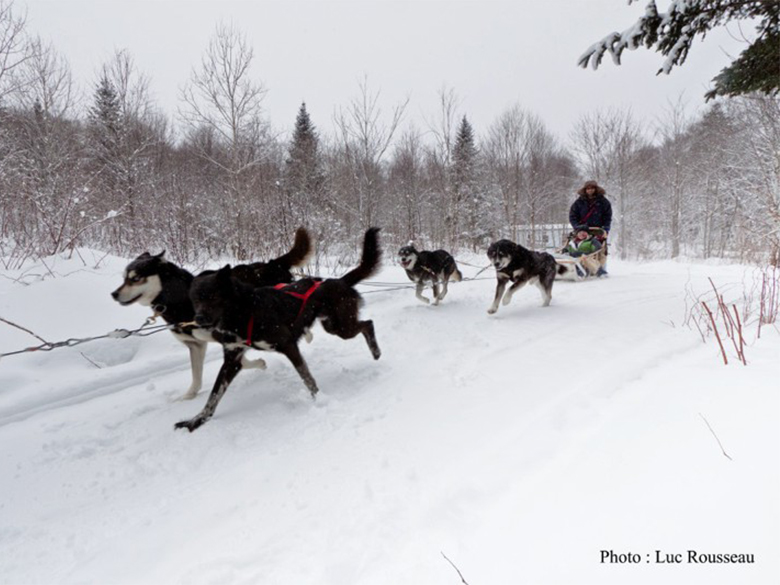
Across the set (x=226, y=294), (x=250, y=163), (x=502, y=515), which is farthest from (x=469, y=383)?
(x=250, y=163)

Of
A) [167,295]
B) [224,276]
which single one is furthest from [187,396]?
[224,276]

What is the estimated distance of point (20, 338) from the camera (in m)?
3.82

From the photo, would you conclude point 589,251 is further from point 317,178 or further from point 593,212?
point 317,178

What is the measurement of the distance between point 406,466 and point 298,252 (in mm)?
3068

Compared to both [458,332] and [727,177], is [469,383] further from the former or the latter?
[727,177]

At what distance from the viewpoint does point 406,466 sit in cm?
200

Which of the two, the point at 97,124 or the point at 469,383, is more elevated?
the point at 97,124

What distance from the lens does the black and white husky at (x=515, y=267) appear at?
5.34 m

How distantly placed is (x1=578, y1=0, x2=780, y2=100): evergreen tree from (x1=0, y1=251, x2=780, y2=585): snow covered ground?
117 inches

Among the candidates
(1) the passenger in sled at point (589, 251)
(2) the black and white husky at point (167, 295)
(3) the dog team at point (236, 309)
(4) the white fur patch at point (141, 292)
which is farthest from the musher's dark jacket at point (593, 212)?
(4) the white fur patch at point (141, 292)

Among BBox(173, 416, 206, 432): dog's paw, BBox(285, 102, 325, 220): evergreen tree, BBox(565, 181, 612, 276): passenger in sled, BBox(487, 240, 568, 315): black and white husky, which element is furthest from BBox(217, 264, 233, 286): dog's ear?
BBox(285, 102, 325, 220): evergreen tree

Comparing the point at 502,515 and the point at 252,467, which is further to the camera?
the point at 252,467

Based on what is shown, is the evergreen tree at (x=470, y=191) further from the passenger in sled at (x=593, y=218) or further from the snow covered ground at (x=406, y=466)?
the snow covered ground at (x=406, y=466)

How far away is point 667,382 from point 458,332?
91.2 inches
